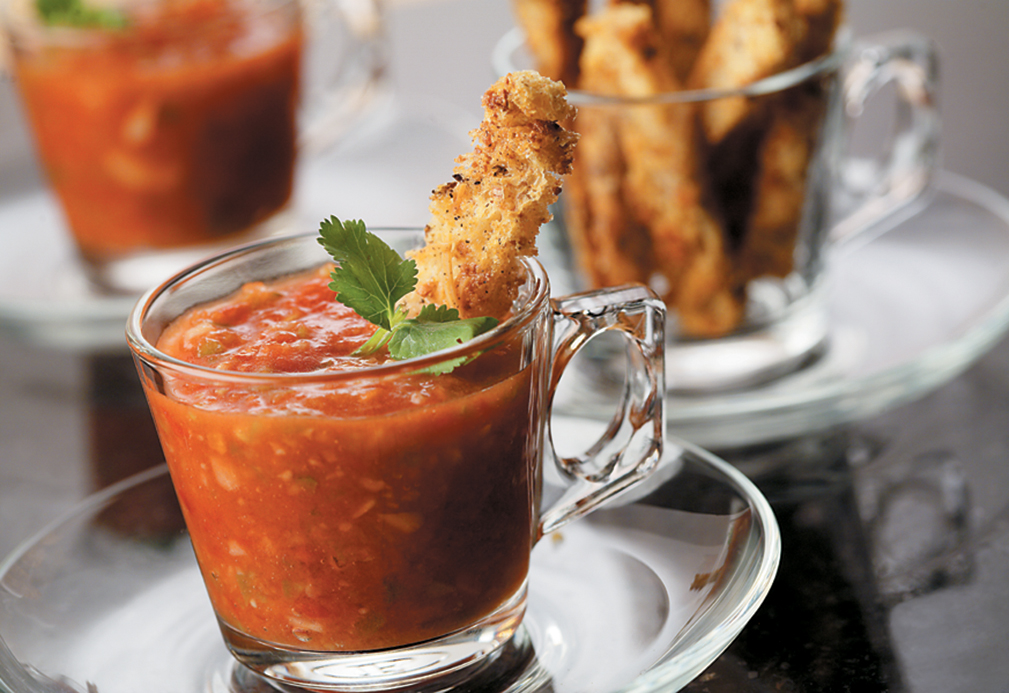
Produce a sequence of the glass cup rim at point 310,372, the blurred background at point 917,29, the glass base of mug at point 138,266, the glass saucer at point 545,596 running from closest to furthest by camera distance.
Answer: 1. the glass cup rim at point 310,372
2. the glass saucer at point 545,596
3. the glass base of mug at point 138,266
4. the blurred background at point 917,29

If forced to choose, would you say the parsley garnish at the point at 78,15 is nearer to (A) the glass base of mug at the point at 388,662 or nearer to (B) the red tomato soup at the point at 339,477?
(B) the red tomato soup at the point at 339,477

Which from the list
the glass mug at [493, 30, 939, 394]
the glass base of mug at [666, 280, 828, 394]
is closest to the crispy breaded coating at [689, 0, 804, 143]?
the glass mug at [493, 30, 939, 394]

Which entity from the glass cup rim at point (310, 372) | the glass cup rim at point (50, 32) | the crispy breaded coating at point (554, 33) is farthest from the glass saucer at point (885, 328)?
the glass cup rim at point (50, 32)

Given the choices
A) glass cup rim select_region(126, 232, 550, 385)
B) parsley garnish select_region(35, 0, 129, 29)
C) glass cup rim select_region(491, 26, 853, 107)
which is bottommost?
glass cup rim select_region(491, 26, 853, 107)

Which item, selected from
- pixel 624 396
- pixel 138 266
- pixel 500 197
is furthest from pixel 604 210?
pixel 138 266

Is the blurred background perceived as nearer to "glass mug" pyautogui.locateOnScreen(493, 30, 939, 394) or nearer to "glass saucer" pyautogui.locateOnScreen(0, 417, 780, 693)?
"glass mug" pyautogui.locateOnScreen(493, 30, 939, 394)

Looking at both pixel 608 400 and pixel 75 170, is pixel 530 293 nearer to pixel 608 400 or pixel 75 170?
pixel 608 400
